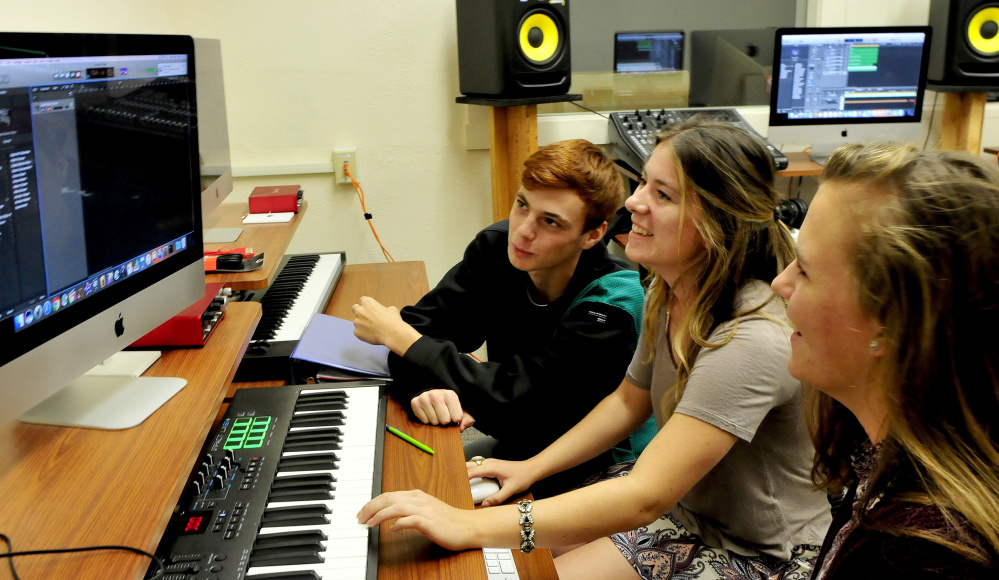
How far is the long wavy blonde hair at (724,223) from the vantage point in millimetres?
1212

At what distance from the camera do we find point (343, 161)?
2975mm

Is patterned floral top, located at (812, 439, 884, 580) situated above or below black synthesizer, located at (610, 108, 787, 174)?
below

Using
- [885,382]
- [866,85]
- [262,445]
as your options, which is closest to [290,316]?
[262,445]

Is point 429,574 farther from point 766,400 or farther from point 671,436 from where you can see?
point 766,400

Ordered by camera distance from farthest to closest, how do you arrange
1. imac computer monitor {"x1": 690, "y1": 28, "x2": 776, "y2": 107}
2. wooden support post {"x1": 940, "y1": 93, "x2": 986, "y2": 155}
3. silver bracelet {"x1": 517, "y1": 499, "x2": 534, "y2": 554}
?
imac computer monitor {"x1": 690, "y1": 28, "x2": 776, "y2": 107}, wooden support post {"x1": 940, "y1": 93, "x2": 986, "y2": 155}, silver bracelet {"x1": 517, "y1": 499, "x2": 534, "y2": 554}

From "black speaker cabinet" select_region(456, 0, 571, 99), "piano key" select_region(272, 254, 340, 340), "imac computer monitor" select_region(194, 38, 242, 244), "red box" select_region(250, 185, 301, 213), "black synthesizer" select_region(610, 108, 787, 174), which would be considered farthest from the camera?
"black synthesizer" select_region(610, 108, 787, 174)

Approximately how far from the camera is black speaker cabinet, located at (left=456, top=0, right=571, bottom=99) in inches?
100

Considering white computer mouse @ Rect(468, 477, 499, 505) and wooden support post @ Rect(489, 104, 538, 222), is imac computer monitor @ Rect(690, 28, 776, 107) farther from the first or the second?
white computer mouse @ Rect(468, 477, 499, 505)

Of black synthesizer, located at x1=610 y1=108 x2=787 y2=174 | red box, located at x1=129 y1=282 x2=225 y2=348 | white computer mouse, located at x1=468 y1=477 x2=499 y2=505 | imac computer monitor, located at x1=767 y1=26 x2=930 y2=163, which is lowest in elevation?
white computer mouse, located at x1=468 y1=477 x2=499 y2=505

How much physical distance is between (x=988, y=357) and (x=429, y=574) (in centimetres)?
62

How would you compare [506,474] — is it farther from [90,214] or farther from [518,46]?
[518,46]

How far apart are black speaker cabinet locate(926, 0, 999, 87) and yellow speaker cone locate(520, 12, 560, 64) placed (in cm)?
156

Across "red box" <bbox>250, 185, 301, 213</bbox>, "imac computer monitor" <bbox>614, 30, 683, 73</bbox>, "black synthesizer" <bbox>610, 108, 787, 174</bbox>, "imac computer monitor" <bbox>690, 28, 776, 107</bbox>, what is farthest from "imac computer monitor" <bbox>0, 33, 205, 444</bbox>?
"imac computer monitor" <bbox>690, 28, 776, 107</bbox>

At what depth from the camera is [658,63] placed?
3309 millimetres
